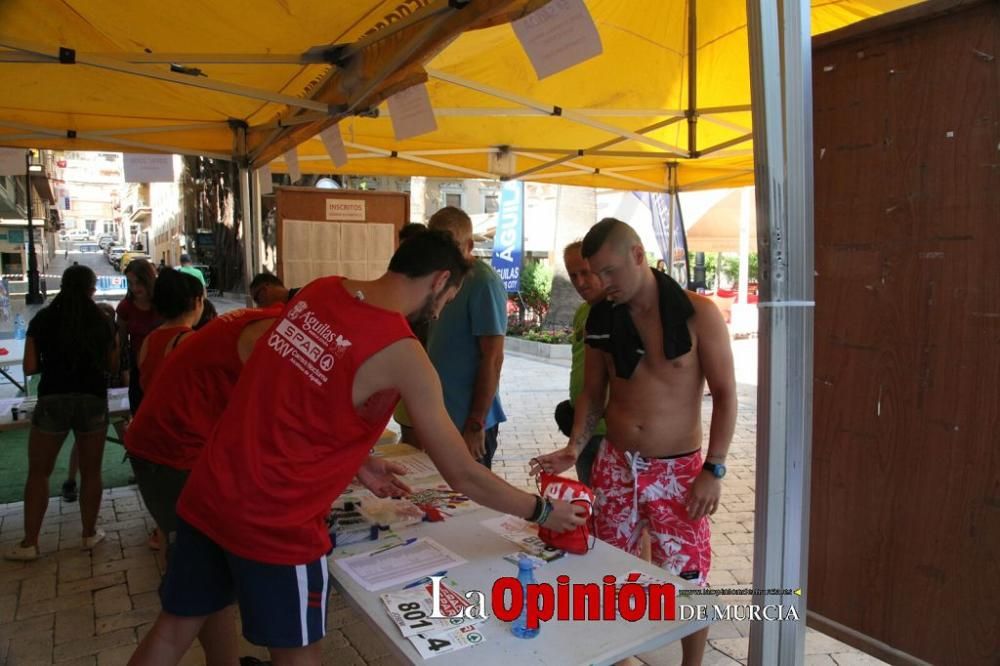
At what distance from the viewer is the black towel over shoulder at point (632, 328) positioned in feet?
7.21

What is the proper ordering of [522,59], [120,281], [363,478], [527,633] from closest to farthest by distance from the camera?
1. [527,633]
2. [363,478]
3. [522,59]
4. [120,281]

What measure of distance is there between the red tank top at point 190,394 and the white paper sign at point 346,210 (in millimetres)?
2788

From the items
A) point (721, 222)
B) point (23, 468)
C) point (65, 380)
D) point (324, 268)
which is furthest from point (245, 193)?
point (721, 222)

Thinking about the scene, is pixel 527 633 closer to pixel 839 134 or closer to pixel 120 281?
pixel 839 134

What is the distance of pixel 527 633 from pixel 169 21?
3081 millimetres

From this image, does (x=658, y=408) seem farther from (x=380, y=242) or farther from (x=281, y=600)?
(x=380, y=242)

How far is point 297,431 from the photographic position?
5.00ft

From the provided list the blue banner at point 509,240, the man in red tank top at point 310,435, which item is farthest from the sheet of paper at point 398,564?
the blue banner at point 509,240

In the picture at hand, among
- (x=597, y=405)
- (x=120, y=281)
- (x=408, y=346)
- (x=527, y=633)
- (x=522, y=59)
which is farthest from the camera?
(x=120, y=281)

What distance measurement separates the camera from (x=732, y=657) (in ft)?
9.27

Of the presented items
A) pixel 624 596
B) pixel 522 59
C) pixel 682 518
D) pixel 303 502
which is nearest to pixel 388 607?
pixel 303 502

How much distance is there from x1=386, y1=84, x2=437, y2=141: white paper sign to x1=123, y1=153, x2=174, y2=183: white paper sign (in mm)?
2446

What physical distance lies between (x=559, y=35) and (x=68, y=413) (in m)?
3.40

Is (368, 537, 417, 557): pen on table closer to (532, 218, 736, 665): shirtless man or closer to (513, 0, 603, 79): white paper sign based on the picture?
(532, 218, 736, 665): shirtless man
